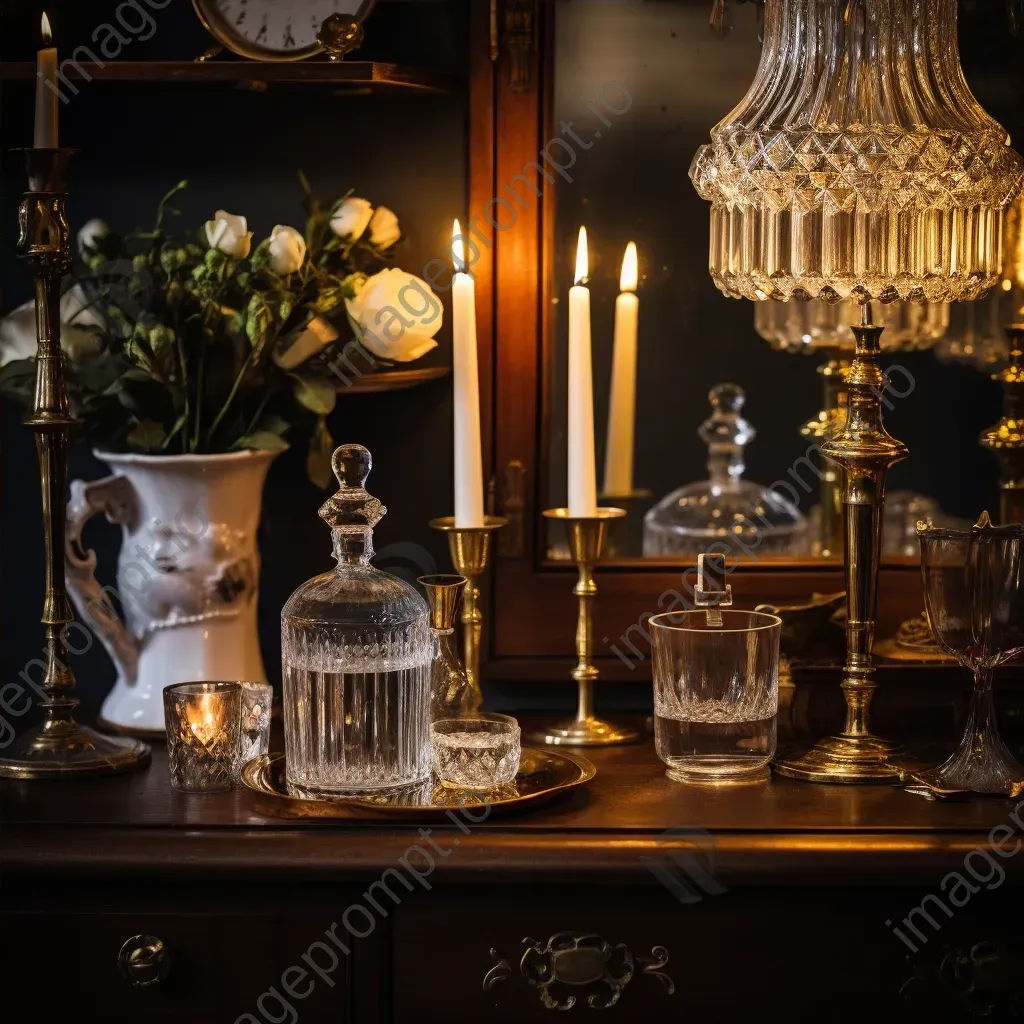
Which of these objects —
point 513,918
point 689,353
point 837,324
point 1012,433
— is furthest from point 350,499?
point 1012,433

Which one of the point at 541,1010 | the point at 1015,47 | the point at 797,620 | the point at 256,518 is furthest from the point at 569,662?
the point at 1015,47

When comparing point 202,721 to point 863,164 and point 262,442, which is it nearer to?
point 262,442

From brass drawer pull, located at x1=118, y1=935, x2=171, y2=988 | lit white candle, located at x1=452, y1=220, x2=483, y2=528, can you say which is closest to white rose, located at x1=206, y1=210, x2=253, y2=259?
lit white candle, located at x1=452, y1=220, x2=483, y2=528

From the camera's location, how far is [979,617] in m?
1.23

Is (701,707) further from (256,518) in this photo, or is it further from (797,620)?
(256,518)

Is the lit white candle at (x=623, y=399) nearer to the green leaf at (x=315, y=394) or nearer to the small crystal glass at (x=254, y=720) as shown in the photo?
the green leaf at (x=315, y=394)

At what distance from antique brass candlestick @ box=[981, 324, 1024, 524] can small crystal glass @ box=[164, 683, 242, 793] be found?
31.1 inches

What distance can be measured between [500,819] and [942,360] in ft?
2.27

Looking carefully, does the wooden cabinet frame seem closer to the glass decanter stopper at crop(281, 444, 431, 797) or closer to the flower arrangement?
the flower arrangement

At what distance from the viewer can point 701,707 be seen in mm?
1263

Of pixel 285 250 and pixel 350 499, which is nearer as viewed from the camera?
pixel 350 499

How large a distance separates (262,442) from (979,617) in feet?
2.16

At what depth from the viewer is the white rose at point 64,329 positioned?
1445 millimetres

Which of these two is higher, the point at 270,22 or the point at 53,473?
the point at 270,22
